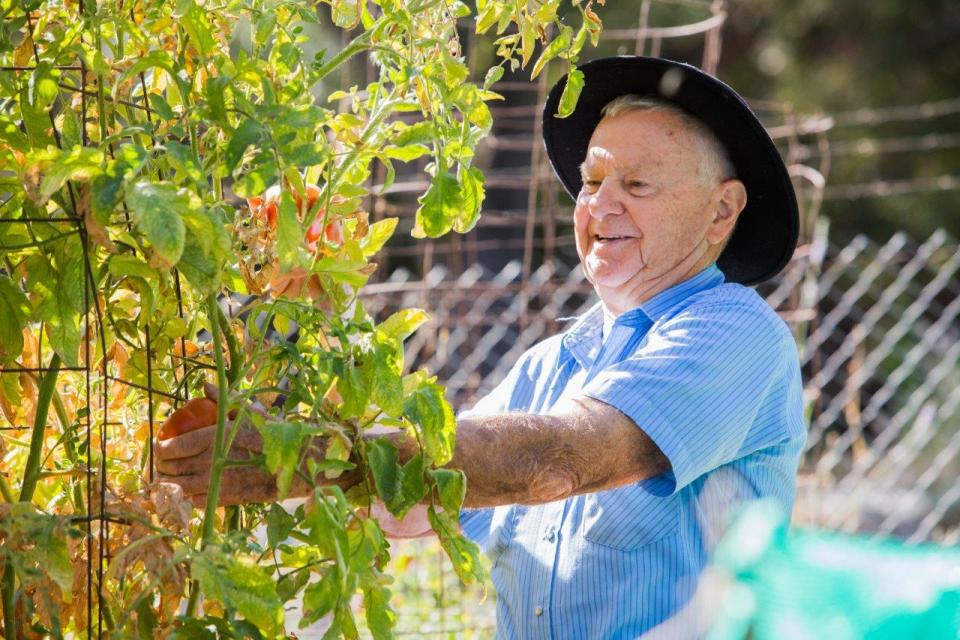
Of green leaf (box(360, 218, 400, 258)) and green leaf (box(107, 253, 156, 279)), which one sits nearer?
green leaf (box(107, 253, 156, 279))

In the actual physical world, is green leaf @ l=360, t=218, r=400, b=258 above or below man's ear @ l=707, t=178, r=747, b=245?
above

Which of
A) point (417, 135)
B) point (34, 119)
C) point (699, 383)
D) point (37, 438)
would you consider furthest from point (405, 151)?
point (699, 383)

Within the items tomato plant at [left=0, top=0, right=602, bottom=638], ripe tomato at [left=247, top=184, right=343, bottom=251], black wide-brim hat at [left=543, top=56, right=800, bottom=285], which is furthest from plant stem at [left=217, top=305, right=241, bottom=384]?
black wide-brim hat at [left=543, top=56, right=800, bottom=285]

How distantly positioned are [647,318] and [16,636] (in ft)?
3.54

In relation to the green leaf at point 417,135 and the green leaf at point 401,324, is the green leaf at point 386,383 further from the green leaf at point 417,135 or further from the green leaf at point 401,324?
the green leaf at point 417,135

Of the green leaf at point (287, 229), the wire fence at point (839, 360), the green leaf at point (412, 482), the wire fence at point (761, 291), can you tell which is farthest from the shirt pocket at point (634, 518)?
the wire fence at point (839, 360)

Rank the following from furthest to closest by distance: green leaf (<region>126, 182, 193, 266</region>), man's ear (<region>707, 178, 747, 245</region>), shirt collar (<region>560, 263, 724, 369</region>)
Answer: man's ear (<region>707, 178, 747, 245</region>), shirt collar (<region>560, 263, 724, 369</region>), green leaf (<region>126, 182, 193, 266</region>)

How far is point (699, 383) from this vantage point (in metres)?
1.88

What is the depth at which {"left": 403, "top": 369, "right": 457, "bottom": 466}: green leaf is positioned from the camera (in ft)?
4.60

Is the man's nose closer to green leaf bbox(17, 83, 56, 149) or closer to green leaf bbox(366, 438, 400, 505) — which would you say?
green leaf bbox(366, 438, 400, 505)

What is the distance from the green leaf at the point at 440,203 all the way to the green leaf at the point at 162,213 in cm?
33

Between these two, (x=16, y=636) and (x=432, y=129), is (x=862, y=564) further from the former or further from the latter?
(x=16, y=636)

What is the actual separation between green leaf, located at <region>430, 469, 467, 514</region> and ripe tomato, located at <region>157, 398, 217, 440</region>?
0.89 feet

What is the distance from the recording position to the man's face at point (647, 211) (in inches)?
86.6
